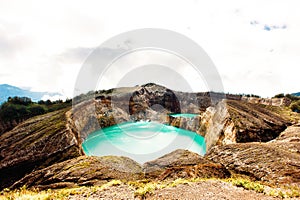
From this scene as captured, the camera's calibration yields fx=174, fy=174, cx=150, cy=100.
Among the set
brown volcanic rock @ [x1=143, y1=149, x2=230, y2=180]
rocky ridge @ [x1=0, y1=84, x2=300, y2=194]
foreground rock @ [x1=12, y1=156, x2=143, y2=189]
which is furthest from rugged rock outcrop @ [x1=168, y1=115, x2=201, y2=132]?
foreground rock @ [x1=12, y1=156, x2=143, y2=189]

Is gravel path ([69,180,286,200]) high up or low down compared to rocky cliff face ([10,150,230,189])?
up

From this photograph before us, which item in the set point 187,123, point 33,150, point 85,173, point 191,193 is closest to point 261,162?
point 191,193

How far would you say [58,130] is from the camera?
34.2 m

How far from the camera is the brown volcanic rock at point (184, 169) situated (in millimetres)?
15557

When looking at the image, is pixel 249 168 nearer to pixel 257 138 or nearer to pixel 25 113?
pixel 257 138

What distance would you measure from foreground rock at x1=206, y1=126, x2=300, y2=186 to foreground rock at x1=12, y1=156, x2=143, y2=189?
998 centimetres

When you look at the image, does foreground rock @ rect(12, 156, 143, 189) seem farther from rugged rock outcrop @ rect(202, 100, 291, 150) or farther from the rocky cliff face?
rugged rock outcrop @ rect(202, 100, 291, 150)

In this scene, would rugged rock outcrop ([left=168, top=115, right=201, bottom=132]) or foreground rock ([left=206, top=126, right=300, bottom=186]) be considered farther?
rugged rock outcrop ([left=168, top=115, right=201, bottom=132])

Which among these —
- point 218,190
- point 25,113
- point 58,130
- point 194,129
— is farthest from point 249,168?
point 25,113

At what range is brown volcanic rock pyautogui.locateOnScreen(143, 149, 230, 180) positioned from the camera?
15557 millimetres

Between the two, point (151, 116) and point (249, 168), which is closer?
point (249, 168)

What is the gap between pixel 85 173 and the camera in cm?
1756

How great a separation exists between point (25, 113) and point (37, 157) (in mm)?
45957

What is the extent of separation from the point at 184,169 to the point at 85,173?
987 cm
